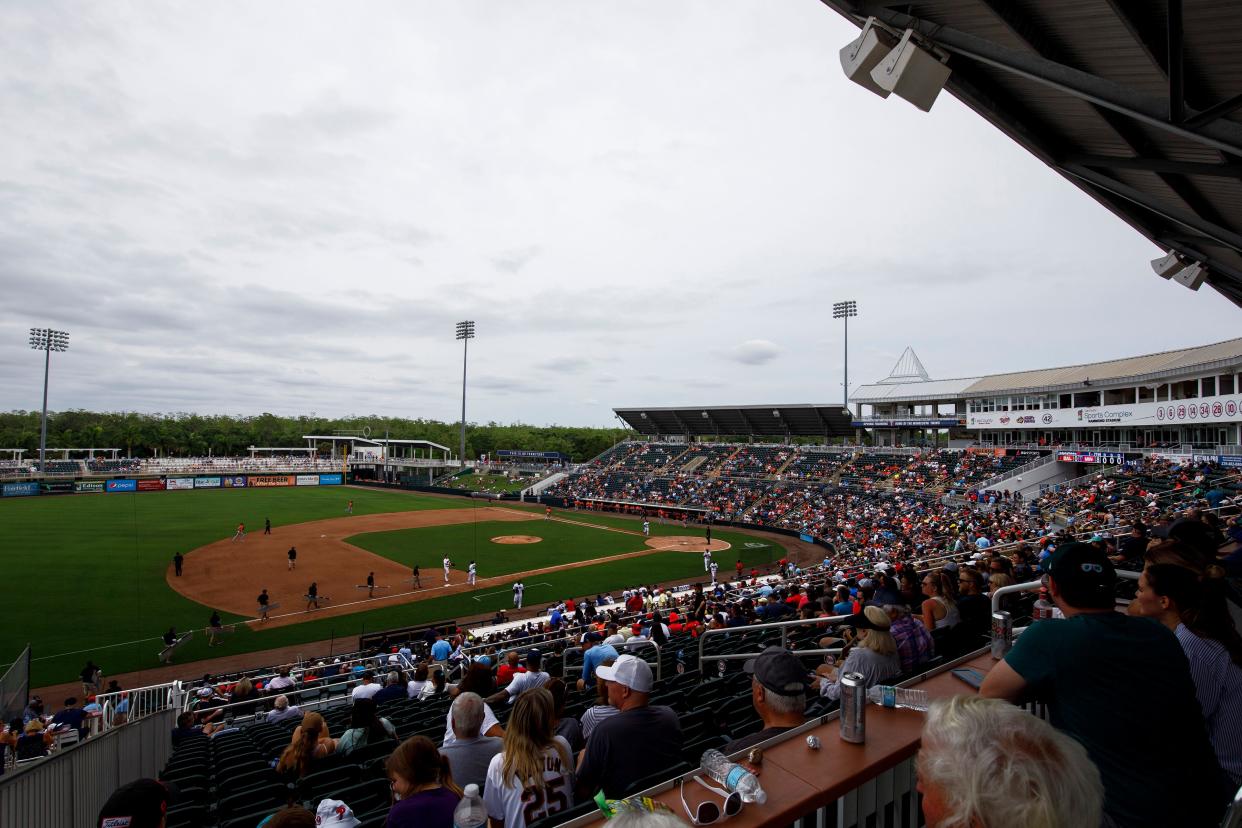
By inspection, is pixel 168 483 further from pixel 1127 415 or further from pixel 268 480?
pixel 1127 415

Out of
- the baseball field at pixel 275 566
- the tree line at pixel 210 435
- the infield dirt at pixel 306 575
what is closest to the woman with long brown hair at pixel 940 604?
the baseball field at pixel 275 566

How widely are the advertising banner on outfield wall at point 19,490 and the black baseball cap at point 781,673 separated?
258 feet

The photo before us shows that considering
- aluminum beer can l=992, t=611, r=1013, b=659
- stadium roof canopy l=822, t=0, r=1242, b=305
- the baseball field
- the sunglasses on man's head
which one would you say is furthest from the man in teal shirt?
the baseball field

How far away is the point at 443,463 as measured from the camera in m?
87.4

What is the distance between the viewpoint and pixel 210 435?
99062 millimetres

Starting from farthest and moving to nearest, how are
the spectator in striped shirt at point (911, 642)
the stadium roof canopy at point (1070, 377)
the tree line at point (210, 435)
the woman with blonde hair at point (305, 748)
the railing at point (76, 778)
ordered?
the tree line at point (210, 435), the stadium roof canopy at point (1070, 377), the woman with blonde hair at point (305, 748), the spectator in striped shirt at point (911, 642), the railing at point (76, 778)

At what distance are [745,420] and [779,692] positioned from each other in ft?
220

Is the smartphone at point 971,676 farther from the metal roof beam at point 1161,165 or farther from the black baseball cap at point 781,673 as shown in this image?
the metal roof beam at point 1161,165

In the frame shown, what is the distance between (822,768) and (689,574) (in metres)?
29.4

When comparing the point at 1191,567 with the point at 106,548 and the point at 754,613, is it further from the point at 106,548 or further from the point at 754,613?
the point at 106,548

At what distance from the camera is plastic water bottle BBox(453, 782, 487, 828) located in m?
2.84

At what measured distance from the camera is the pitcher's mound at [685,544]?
Result: 3791 centimetres

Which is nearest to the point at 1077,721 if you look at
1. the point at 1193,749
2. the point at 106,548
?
the point at 1193,749

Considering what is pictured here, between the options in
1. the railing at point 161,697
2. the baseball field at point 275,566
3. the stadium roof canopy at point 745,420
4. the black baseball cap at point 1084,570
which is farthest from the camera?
the stadium roof canopy at point 745,420
